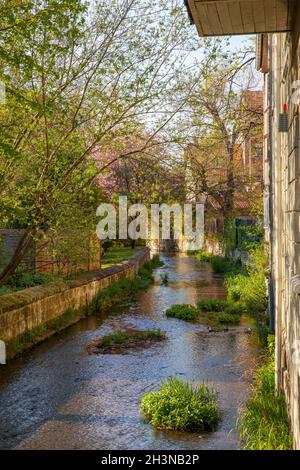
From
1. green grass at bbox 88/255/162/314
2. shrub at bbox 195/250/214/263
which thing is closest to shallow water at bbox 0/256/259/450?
green grass at bbox 88/255/162/314

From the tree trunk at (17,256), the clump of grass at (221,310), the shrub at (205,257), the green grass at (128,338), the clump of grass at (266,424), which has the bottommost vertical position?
the green grass at (128,338)

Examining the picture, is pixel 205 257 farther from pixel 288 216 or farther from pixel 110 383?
pixel 288 216

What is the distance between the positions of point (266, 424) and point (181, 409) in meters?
1.50

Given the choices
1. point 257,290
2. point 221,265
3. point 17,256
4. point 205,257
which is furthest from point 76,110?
point 205,257

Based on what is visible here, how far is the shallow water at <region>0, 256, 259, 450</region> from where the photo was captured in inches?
272

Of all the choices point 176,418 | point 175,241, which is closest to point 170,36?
point 176,418

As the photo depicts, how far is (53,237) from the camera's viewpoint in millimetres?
10688

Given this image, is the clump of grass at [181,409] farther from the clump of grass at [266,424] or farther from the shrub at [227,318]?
the shrub at [227,318]

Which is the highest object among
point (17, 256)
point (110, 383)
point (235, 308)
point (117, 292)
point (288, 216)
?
point (288, 216)

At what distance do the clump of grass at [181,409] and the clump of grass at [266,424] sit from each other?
470 millimetres

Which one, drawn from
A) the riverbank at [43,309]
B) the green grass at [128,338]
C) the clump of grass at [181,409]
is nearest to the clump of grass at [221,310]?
the green grass at [128,338]

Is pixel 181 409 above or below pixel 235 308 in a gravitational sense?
below

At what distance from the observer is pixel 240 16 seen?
5.10m

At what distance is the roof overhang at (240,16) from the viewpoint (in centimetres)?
482
